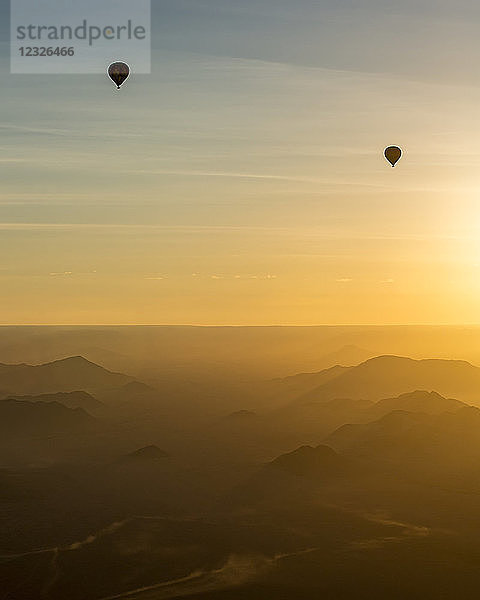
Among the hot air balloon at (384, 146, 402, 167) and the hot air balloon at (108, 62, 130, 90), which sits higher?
the hot air balloon at (108, 62, 130, 90)

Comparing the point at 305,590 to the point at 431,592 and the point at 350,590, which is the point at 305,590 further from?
the point at 431,592

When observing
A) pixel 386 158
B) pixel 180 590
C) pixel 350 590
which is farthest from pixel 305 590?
pixel 386 158

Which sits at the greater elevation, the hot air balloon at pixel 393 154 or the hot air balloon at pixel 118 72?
the hot air balloon at pixel 118 72
